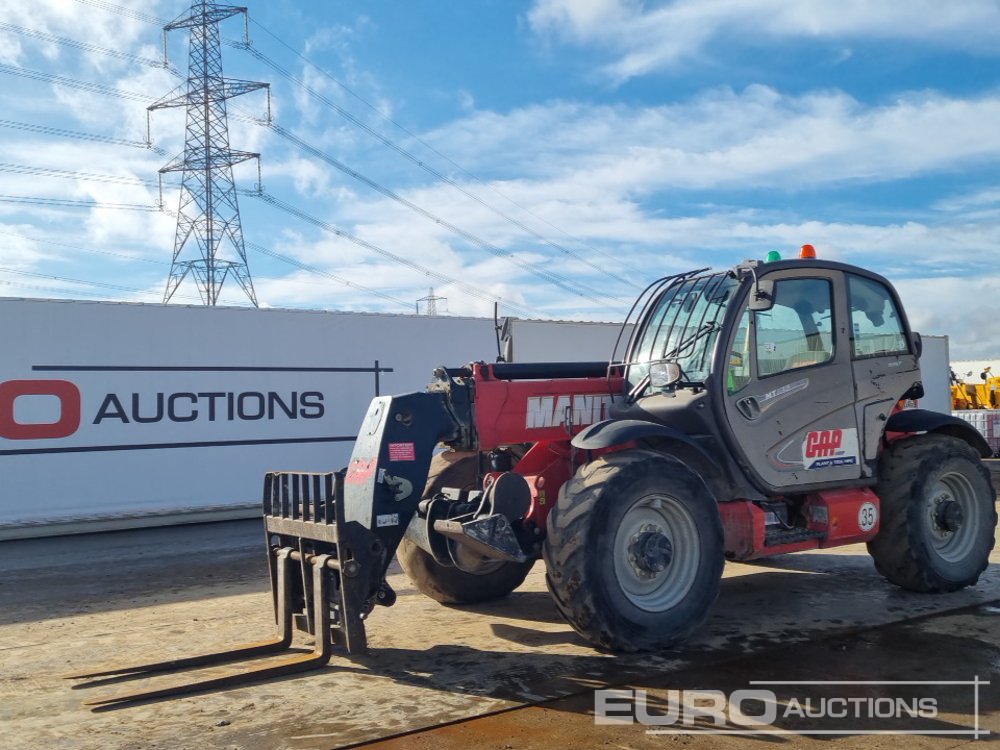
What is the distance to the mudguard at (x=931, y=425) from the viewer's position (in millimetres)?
6871

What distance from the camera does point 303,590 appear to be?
18.0 ft

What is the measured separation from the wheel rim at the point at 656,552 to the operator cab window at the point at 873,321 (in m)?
2.08

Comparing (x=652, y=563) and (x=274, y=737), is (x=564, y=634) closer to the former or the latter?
(x=652, y=563)

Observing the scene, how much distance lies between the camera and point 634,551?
530 centimetres

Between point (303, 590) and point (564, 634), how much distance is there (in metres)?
1.61

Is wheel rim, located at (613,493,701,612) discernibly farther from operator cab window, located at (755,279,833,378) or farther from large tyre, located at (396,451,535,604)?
operator cab window, located at (755,279,833,378)

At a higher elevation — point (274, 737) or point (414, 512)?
point (414, 512)

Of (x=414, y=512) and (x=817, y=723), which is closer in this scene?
(x=817, y=723)

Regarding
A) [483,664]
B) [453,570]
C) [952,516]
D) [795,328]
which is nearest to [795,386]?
[795,328]

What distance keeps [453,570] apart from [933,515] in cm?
357

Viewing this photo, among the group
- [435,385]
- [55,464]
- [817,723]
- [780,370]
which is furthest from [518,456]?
[55,464]

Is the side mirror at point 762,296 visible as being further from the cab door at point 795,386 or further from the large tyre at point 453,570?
the large tyre at point 453,570

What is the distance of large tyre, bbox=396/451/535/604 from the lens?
6344 millimetres

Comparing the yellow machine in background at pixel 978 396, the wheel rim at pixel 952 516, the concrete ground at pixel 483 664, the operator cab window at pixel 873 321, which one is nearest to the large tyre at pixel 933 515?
the wheel rim at pixel 952 516
